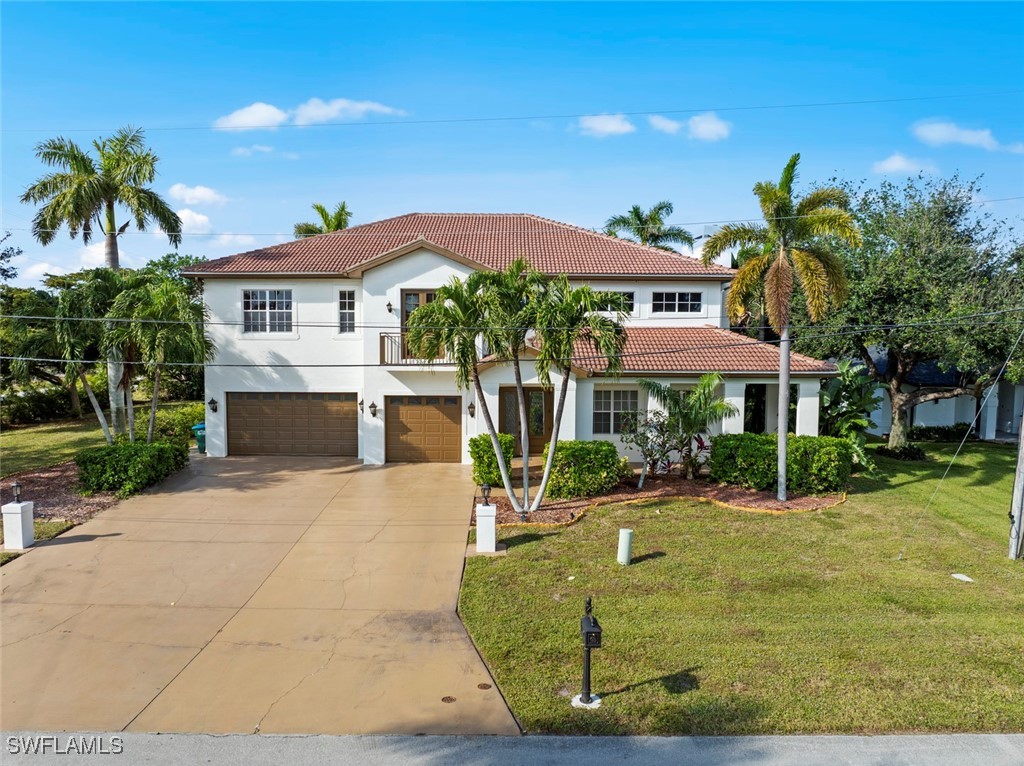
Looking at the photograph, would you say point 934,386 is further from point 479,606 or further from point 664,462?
point 479,606

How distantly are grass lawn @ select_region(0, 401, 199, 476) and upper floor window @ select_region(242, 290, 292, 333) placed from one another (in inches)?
246

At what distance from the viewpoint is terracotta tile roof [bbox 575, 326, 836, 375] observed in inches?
705

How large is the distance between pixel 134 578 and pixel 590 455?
Result: 932cm

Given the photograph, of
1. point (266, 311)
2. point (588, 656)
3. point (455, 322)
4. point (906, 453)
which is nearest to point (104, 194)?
point (266, 311)

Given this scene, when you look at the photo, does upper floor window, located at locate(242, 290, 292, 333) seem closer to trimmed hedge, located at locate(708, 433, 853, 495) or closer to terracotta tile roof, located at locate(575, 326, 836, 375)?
terracotta tile roof, located at locate(575, 326, 836, 375)

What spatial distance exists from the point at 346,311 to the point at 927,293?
17.6 meters

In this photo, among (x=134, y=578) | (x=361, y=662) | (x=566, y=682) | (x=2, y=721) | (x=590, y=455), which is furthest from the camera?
(x=590, y=455)

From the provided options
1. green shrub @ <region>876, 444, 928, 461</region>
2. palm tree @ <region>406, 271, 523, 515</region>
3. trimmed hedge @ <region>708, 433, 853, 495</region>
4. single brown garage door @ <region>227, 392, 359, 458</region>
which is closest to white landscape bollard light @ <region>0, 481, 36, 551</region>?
palm tree @ <region>406, 271, 523, 515</region>

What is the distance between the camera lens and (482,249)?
71.0 feet

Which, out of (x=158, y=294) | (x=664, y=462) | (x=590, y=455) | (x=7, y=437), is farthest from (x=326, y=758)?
(x=7, y=437)

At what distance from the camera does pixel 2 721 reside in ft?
22.5

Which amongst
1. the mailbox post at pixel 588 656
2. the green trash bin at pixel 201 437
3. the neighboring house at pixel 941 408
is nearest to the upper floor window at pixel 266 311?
the green trash bin at pixel 201 437

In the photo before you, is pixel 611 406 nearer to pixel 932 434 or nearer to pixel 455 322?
pixel 455 322

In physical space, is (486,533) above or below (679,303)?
below
